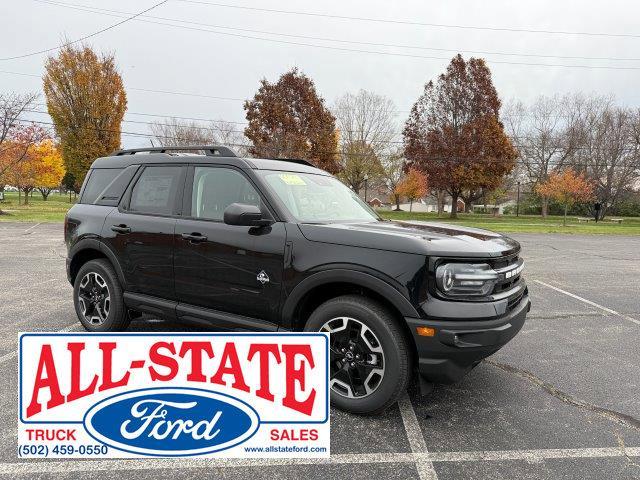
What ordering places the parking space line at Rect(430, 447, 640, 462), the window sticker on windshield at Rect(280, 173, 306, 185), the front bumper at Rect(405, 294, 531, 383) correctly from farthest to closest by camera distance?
1. the window sticker on windshield at Rect(280, 173, 306, 185)
2. the front bumper at Rect(405, 294, 531, 383)
3. the parking space line at Rect(430, 447, 640, 462)

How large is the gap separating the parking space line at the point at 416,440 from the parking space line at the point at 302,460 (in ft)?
0.07

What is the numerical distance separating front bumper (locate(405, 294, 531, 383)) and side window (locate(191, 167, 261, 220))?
1.74 meters

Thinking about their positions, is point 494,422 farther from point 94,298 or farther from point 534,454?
point 94,298

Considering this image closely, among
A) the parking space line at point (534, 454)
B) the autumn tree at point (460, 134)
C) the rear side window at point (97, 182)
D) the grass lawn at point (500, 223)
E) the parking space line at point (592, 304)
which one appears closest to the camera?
the parking space line at point (534, 454)

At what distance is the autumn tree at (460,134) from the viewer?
3378 centimetres

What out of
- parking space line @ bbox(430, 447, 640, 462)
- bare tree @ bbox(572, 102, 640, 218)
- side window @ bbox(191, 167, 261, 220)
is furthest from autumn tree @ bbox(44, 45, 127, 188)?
bare tree @ bbox(572, 102, 640, 218)

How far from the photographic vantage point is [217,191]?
→ 3.83 meters

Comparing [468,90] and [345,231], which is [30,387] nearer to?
[345,231]

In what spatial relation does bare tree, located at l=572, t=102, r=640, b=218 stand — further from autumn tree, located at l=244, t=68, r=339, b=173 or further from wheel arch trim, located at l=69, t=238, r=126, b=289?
wheel arch trim, located at l=69, t=238, r=126, b=289

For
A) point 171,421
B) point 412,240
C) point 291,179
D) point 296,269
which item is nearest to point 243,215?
point 296,269

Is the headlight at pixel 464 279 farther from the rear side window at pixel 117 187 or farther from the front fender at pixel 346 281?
the rear side window at pixel 117 187

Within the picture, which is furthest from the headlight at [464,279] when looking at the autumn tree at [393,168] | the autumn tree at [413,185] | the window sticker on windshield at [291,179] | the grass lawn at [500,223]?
the autumn tree at [413,185]

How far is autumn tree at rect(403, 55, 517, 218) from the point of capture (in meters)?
33.8

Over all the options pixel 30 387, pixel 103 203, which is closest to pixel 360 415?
pixel 30 387
